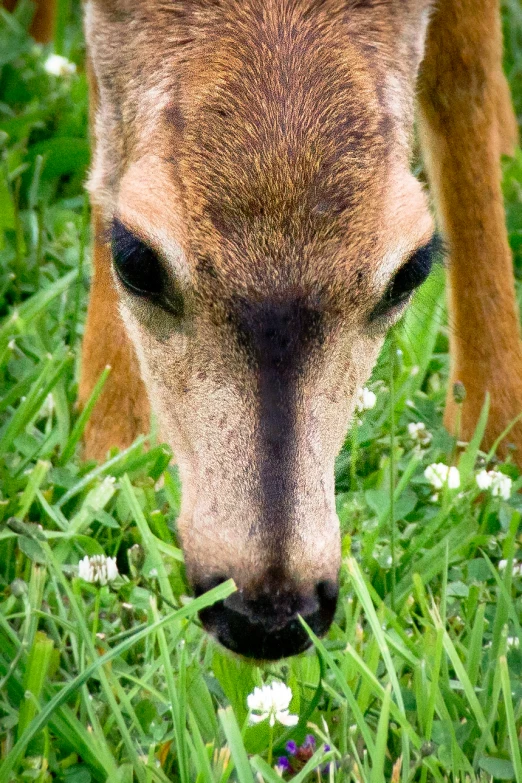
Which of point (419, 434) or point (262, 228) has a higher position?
point (262, 228)

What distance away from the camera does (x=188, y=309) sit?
2688 millimetres

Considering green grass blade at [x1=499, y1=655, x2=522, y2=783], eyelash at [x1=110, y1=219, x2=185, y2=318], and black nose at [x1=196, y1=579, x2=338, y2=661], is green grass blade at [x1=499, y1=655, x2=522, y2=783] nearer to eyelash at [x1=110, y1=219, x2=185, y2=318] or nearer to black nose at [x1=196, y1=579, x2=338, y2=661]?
black nose at [x1=196, y1=579, x2=338, y2=661]

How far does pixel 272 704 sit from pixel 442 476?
126 cm

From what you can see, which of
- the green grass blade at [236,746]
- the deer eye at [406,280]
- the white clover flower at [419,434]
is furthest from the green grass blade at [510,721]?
the white clover flower at [419,434]

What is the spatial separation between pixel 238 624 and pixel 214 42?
1.40 m

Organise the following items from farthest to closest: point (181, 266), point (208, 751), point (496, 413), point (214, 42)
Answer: point (496, 413)
point (214, 42)
point (181, 266)
point (208, 751)

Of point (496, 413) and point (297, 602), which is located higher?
point (297, 602)

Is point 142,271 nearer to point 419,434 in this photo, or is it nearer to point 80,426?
point 80,426

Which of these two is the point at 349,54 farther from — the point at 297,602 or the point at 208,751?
the point at 208,751

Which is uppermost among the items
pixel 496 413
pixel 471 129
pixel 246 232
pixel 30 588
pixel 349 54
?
pixel 349 54

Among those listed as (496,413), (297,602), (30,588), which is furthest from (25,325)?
(297,602)

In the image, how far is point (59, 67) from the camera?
5.76 metres

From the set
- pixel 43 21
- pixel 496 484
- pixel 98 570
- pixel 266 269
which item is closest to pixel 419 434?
pixel 496 484

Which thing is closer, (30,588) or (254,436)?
(254,436)
